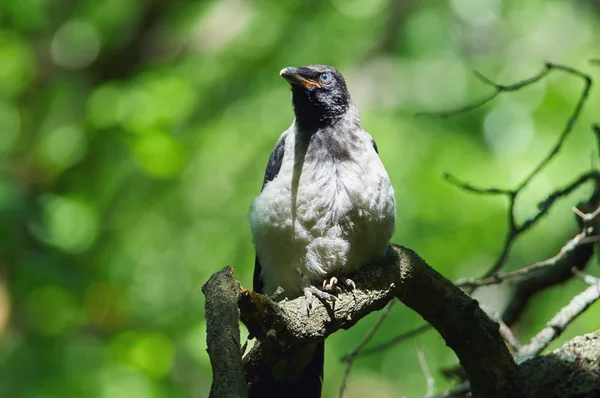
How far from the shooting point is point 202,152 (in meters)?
8.28

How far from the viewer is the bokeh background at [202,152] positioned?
6930 millimetres

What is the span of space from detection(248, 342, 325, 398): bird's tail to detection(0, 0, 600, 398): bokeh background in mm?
2857

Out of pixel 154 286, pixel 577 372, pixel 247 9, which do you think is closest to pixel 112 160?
pixel 154 286

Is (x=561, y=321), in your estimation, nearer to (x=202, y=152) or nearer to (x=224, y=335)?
(x=224, y=335)

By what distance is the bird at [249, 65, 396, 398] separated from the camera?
12.3 ft

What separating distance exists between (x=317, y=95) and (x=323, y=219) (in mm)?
1065

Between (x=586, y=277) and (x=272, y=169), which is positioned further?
(x=272, y=169)

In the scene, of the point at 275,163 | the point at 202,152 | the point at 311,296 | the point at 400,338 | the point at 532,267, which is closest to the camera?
the point at 311,296

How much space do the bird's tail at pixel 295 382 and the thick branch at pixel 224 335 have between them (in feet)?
4.13

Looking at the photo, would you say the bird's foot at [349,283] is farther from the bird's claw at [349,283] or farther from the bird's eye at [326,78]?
the bird's eye at [326,78]

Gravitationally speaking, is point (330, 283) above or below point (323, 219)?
below

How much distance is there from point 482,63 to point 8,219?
5.58 meters

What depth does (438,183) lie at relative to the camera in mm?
6844

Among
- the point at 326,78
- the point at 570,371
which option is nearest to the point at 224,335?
the point at 570,371
